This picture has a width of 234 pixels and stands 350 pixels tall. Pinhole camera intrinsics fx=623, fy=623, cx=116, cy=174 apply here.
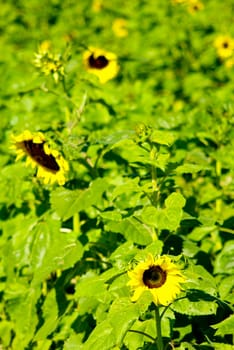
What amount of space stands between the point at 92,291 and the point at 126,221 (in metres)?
0.28

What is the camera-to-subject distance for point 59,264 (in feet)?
7.78

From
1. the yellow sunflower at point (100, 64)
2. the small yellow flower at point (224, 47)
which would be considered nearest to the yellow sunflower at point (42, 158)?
the yellow sunflower at point (100, 64)

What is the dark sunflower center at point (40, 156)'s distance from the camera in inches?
95.2

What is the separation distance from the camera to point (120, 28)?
249 inches

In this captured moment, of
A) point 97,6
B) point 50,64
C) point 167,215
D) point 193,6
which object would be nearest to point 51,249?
point 167,215

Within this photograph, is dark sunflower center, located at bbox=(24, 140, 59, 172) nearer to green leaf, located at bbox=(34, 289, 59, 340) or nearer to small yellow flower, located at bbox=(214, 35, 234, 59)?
green leaf, located at bbox=(34, 289, 59, 340)

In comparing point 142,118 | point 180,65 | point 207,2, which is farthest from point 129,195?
point 207,2

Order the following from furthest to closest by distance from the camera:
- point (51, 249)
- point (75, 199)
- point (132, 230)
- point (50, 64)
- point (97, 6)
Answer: point (97, 6) → point (50, 64) → point (51, 249) → point (75, 199) → point (132, 230)

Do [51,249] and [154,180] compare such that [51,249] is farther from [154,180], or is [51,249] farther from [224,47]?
[224,47]

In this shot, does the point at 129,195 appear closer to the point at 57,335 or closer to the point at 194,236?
the point at 194,236

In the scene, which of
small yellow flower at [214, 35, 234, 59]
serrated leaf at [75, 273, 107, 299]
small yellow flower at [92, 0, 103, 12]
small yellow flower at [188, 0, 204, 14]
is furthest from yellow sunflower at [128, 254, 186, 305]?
small yellow flower at [92, 0, 103, 12]

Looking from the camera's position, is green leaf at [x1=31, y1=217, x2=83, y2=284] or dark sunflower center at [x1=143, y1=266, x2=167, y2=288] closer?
dark sunflower center at [x1=143, y1=266, x2=167, y2=288]

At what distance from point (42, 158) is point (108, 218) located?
15.8 inches

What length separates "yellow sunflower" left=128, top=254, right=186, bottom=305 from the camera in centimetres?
177
